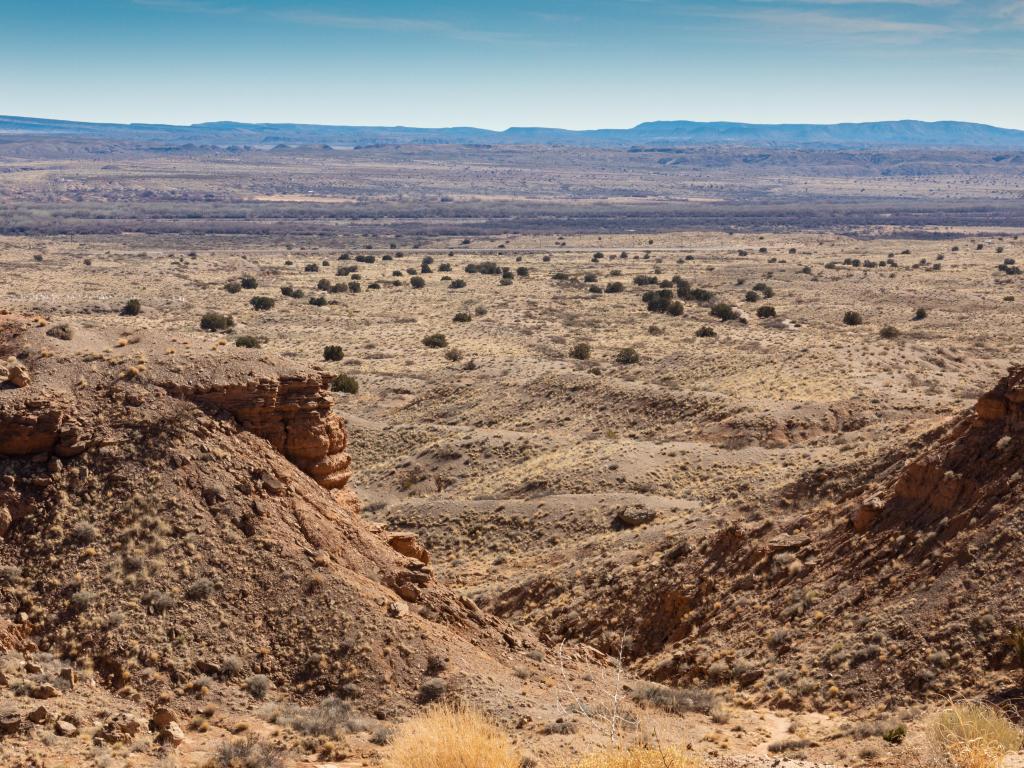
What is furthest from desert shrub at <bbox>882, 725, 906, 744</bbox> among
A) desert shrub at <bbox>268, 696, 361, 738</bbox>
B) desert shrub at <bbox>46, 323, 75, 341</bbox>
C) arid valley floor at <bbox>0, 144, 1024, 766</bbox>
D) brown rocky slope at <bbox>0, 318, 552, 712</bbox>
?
desert shrub at <bbox>46, 323, 75, 341</bbox>

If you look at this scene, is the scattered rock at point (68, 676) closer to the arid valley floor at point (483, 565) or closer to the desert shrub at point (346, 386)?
the arid valley floor at point (483, 565)

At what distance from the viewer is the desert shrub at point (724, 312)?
205ft

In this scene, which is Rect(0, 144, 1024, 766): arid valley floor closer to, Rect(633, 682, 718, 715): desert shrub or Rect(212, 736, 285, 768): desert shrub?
Rect(633, 682, 718, 715): desert shrub

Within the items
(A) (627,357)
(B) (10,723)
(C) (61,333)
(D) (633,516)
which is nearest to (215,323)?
(A) (627,357)

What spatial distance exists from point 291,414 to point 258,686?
5.46 m

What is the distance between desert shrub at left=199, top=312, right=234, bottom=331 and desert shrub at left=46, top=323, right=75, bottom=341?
41.5 m

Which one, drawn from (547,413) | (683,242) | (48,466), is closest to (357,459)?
(547,413)

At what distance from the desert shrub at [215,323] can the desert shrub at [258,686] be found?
4681 cm

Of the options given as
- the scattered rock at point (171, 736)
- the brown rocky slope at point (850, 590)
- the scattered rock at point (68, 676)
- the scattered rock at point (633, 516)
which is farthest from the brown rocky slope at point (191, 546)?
the scattered rock at point (633, 516)

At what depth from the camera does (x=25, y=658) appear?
13.7m

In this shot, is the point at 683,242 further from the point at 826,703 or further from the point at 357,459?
the point at 826,703

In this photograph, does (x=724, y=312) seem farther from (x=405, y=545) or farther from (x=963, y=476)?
(x=405, y=545)

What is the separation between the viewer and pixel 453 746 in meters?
11.3

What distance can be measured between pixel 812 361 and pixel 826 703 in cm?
2905
